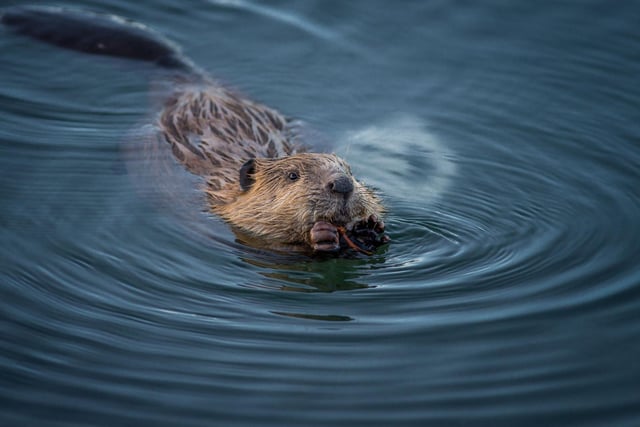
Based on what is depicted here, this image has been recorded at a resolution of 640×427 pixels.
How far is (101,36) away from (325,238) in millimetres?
3808

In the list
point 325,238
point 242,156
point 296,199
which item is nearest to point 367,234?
point 325,238

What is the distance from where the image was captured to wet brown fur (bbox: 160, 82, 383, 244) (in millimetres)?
5469

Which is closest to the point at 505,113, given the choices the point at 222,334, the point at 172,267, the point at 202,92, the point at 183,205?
the point at 202,92

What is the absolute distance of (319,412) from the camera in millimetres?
3770

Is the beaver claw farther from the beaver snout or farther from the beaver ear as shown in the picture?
the beaver ear

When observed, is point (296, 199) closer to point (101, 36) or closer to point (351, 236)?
point (351, 236)

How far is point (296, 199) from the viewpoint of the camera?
5.56 metres

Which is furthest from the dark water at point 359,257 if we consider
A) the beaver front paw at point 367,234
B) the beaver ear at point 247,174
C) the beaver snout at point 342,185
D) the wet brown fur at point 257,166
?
the beaver snout at point 342,185

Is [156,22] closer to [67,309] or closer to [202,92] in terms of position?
[202,92]

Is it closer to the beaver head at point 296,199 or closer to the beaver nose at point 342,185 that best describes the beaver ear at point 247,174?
the beaver head at point 296,199

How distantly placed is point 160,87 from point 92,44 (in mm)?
941

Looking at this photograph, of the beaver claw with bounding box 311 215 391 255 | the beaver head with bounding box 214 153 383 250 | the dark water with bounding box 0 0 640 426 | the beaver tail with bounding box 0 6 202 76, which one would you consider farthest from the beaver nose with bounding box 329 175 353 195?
the beaver tail with bounding box 0 6 202 76

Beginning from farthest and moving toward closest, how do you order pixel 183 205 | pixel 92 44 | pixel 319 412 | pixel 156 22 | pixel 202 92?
1. pixel 156 22
2. pixel 92 44
3. pixel 202 92
4. pixel 183 205
5. pixel 319 412

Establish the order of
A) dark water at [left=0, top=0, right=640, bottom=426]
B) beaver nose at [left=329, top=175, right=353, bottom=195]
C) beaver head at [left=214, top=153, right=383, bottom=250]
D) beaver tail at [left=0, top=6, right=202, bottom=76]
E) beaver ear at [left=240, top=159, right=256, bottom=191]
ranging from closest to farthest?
dark water at [left=0, top=0, right=640, bottom=426], beaver nose at [left=329, top=175, right=353, bottom=195], beaver head at [left=214, top=153, right=383, bottom=250], beaver ear at [left=240, top=159, right=256, bottom=191], beaver tail at [left=0, top=6, right=202, bottom=76]
